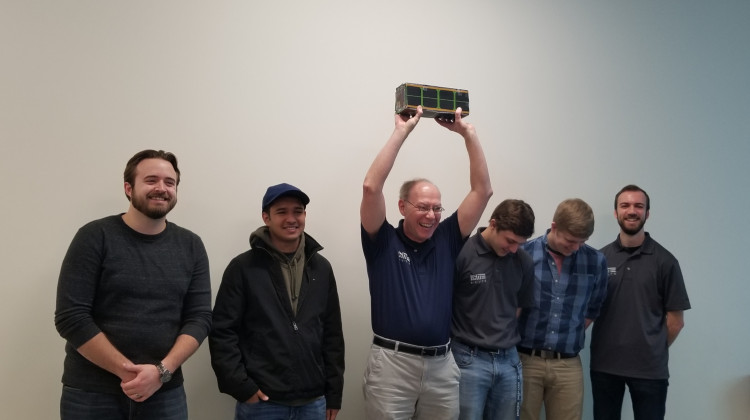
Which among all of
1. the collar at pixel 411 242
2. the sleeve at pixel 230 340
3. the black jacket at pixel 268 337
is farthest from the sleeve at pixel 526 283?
the sleeve at pixel 230 340

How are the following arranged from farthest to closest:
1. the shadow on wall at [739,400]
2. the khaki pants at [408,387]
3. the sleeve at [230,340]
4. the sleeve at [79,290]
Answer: the shadow on wall at [739,400], the khaki pants at [408,387], the sleeve at [230,340], the sleeve at [79,290]

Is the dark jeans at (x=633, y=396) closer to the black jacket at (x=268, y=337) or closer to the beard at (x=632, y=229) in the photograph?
the beard at (x=632, y=229)

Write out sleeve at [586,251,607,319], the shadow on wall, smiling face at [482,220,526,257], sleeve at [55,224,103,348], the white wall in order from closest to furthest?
sleeve at [55,224,103,348]
the white wall
smiling face at [482,220,526,257]
sleeve at [586,251,607,319]
the shadow on wall

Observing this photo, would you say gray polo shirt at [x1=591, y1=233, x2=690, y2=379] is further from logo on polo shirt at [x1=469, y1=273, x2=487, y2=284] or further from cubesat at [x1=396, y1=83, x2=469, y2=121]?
cubesat at [x1=396, y1=83, x2=469, y2=121]

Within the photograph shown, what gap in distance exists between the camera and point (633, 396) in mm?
2818

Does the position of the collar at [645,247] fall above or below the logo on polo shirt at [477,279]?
above

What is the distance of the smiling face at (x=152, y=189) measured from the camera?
1.92 meters

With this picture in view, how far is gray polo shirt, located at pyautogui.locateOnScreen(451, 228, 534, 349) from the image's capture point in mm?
2371

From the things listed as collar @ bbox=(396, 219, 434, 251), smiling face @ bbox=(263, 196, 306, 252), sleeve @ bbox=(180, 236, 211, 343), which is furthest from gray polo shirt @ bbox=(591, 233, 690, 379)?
sleeve @ bbox=(180, 236, 211, 343)

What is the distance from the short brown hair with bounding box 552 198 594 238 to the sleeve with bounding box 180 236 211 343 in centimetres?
167

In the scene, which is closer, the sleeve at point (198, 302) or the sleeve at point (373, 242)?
the sleeve at point (198, 302)

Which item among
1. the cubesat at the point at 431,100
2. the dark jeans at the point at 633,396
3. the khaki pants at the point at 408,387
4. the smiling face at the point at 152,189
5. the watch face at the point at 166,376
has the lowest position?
the dark jeans at the point at 633,396

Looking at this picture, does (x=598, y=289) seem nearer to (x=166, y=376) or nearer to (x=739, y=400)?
(x=739, y=400)

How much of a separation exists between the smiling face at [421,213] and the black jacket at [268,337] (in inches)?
18.5
